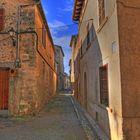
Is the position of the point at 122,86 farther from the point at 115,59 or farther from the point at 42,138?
the point at 42,138

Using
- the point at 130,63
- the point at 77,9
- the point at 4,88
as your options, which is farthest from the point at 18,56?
the point at 130,63

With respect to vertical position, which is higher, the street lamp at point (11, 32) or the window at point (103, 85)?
the street lamp at point (11, 32)

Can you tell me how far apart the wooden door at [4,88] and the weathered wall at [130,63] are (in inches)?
313

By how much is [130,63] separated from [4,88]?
8186 millimetres

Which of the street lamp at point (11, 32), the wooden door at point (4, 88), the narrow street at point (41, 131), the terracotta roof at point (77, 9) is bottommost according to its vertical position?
the narrow street at point (41, 131)

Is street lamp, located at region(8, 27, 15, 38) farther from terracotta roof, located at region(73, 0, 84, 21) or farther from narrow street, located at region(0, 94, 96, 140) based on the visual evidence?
terracotta roof, located at region(73, 0, 84, 21)

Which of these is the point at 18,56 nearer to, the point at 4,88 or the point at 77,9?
the point at 4,88

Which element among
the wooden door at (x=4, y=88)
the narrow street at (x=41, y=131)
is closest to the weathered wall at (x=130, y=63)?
the narrow street at (x=41, y=131)

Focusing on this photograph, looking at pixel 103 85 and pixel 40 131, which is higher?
pixel 103 85

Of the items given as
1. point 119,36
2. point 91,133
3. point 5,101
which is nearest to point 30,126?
point 91,133

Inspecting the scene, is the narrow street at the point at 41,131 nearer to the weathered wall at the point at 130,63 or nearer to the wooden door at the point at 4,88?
the wooden door at the point at 4,88

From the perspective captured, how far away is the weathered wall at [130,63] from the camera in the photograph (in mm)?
5121

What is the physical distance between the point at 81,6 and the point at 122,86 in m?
10.4

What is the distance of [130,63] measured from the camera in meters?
5.31
